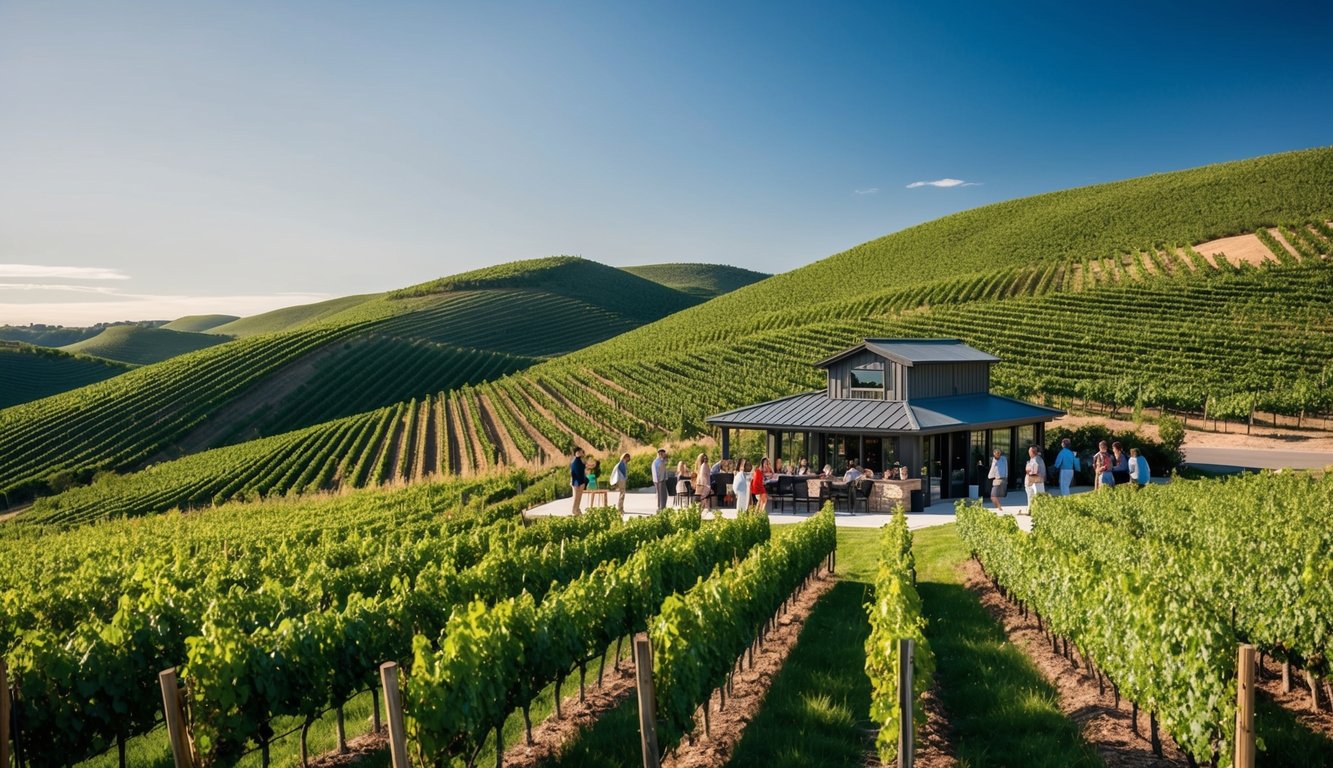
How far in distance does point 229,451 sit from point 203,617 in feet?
133

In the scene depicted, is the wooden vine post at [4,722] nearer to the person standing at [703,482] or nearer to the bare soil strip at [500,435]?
the person standing at [703,482]

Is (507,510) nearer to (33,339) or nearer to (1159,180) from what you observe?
(1159,180)

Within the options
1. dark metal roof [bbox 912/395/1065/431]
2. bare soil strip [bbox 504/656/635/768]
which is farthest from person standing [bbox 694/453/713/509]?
bare soil strip [bbox 504/656/635/768]

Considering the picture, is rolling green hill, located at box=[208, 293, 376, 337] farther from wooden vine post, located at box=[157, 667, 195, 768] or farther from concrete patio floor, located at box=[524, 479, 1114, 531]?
wooden vine post, located at box=[157, 667, 195, 768]

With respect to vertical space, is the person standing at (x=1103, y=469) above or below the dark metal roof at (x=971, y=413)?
below

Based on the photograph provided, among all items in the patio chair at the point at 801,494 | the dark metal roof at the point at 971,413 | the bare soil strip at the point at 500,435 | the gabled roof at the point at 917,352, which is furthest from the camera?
the bare soil strip at the point at 500,435

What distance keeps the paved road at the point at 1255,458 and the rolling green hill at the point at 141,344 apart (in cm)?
14292

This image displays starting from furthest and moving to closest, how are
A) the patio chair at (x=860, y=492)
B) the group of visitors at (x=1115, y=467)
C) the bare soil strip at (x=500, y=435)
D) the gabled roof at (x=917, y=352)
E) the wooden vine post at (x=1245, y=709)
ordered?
the bare soil strip at (x=500, y=435) < the gabled roof at (x=917, y=352) < the patio chair at (x=860, y=492) < the group of visitors at (x=1115, y=467) < the wooden vine post at (x=1245, y=709)

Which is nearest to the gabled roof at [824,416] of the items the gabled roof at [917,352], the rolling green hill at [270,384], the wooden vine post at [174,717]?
the gabled roof at [917,352]

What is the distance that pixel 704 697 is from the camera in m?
6.42

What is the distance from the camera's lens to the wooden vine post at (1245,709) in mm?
5008

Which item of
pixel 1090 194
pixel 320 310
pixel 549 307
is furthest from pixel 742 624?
pixel 320 310

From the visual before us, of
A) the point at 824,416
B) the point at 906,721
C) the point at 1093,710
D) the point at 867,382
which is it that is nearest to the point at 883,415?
the point at 824,416

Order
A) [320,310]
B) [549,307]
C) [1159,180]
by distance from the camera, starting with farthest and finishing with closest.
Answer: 1. [320,310]
2. [549,307]
3. [1159,180]
